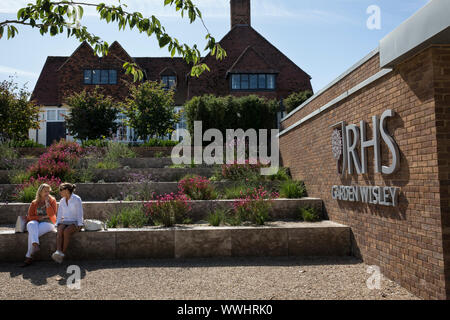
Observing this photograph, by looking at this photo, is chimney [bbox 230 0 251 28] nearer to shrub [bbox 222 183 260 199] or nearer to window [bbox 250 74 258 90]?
window [bbox 250 74 258 90]

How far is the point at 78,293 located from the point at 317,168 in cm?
551

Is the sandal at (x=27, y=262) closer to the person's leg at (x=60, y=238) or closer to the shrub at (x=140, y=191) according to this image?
the person's leg at (x=60, y=238)

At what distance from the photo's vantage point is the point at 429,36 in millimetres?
3736

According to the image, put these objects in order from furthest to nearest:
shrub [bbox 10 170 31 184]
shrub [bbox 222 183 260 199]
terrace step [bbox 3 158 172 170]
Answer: terrace step [bbox 3 158 172 170] → shrub [bbox 10 170 31 184] → shrub [bbox 222 183 260 199]

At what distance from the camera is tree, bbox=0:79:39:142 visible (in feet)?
55.5

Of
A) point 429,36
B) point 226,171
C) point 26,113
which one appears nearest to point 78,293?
point 429,36

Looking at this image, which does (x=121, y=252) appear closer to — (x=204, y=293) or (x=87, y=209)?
(x=87, y=209)

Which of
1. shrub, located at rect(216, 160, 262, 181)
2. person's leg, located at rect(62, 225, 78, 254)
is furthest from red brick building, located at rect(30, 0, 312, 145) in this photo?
person's leg, located at rect(62, 225, 78, 254)

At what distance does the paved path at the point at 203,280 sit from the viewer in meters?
4.45

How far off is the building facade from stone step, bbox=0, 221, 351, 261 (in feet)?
1.64

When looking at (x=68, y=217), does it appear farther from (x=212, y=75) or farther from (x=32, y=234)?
(x=212, y=75)

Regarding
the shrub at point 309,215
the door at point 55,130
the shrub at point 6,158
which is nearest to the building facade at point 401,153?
the shrub at point 309,215

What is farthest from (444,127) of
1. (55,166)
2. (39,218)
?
(55,166)

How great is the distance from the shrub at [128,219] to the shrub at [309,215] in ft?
10.7
